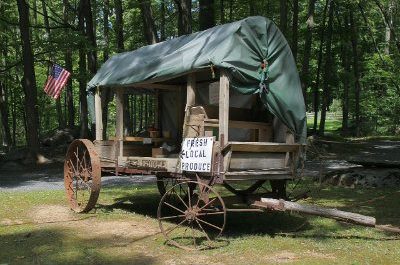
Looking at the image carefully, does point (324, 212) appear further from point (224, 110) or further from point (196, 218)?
point (224, 110)

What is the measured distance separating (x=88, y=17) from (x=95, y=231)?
59.3 feet

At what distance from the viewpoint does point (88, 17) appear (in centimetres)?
2422

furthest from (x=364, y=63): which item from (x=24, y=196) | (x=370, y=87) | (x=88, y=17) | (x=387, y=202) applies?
(x=24, y=196)

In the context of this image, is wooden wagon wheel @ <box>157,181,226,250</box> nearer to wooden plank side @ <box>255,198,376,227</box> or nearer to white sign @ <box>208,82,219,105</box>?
wooden plank side @ <box>255,198,376,227</box>

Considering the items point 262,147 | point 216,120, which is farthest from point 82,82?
point 262,147

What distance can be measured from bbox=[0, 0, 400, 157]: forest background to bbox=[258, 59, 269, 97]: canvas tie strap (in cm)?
1268

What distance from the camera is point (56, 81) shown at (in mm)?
18125

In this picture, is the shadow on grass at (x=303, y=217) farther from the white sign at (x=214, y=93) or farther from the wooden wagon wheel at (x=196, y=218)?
the white sign at (x=214, y=93)

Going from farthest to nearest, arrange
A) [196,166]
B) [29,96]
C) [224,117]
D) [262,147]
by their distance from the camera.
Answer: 1. [29,96]
2. [262,147]
3. [196,166]
4. [224,117]

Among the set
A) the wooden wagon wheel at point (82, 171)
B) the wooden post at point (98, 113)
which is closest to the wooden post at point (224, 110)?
the wooden wagon wheel at point (82, 171)

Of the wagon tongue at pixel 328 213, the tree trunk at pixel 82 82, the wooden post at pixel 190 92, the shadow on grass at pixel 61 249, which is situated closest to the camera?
the shadow on grass at pixel 61 249

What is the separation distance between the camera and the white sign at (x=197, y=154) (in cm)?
726

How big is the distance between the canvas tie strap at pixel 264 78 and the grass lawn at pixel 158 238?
91.4 inches

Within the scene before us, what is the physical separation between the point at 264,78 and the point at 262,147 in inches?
43.3
